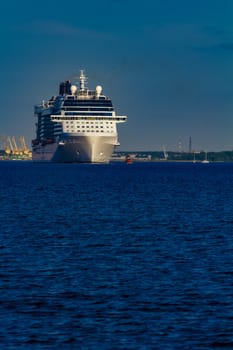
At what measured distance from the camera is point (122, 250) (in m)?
34.0

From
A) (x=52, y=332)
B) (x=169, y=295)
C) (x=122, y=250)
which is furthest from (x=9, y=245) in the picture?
(x=52, y=332)

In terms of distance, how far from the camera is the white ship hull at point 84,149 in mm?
168625

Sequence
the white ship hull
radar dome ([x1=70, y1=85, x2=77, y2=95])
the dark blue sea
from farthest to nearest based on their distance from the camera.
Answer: radar dome ([x1=70, y1=85, x2=77, y2=95])
the white ship hull
the dark blue sea

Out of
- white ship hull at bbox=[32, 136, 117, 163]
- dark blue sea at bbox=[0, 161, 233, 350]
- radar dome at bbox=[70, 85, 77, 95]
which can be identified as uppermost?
radar dome at bbox=[70, 85, 77, 95]

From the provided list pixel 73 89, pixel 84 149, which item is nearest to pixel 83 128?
pixel 84 149

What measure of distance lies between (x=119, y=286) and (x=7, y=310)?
14.2ft

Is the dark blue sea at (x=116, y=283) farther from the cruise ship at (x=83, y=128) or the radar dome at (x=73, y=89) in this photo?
the radar dome at (x=73, y=89)

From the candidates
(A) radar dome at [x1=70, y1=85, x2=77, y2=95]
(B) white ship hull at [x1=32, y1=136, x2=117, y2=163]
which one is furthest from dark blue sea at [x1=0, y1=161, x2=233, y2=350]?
(A) radar dome at [x1=70, y1=85, x2=77, y2=95]

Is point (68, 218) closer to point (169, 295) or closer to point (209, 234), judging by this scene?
point (209, 234)

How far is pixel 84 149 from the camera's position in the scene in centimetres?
17075

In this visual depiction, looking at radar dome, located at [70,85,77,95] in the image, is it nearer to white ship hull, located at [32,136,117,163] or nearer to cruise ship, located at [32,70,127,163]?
cruise ship, located at [32,70,127,163]

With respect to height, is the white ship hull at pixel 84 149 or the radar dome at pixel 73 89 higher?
the radar dome at pixel 73 89

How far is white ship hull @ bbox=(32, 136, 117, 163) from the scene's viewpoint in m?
169

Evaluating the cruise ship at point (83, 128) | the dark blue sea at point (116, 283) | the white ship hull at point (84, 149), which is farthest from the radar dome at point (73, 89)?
the dark blue sea at point (116, 283)
